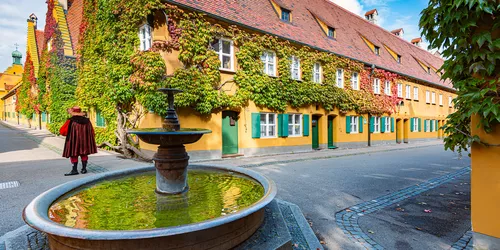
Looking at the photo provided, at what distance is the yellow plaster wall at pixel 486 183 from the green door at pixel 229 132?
9.42 metres

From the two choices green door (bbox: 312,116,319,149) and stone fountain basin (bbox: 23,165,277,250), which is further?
green door (bbox: 312,116,319,149)

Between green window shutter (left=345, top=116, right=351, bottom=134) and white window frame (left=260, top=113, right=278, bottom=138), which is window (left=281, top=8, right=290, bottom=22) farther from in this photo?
green window shutter (left=345, top=116, right=351, bottom=134)

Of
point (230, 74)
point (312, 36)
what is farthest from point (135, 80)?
point (312, 36)

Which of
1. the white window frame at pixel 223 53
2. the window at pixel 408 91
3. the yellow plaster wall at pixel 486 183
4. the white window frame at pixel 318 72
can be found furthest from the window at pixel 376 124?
the yellow plaster wall at pixel 486 183

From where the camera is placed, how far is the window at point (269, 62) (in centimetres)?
1317

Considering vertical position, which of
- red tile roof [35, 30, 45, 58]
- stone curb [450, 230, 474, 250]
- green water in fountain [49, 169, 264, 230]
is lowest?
stone curb [450, 230, 474, 250]

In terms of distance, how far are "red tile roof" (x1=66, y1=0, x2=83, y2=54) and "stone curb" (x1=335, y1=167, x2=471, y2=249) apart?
20.8m

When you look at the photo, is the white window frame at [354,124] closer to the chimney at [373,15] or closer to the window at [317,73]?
the window at [317,73]

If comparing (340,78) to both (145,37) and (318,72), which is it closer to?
(318,72)

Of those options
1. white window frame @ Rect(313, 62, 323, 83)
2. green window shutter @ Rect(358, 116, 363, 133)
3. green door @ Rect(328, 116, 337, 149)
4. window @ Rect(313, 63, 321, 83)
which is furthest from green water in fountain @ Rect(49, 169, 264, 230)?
green window shutter @ Rect(358, 116, 363, 133)

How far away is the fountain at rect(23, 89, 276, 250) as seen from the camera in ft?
7.34

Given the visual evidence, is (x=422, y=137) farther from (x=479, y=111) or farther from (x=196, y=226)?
(x=196, y=226)

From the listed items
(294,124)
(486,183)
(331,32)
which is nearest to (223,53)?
(294,124)

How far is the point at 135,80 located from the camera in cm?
1008
